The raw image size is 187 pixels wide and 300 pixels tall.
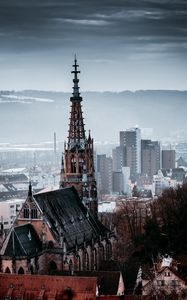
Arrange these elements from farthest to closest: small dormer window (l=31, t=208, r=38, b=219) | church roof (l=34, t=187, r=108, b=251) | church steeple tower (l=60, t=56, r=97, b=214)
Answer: church steeple tower (l=60, t=56, r=97, b=214) → church roof (l=34, t=187, r=108, b=251) → small dormer window (l=31, t=208, r=38, b=219)

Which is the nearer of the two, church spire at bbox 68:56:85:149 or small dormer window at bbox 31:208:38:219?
small dormer window at bbox 31:208:38:219

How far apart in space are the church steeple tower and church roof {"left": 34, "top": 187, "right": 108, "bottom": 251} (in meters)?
1.40

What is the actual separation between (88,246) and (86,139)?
1099 centimetres

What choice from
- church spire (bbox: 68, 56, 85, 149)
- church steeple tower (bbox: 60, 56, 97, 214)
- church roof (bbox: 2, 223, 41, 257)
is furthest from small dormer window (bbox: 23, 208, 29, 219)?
church spire (bbox: 68, 56, 85, 149)

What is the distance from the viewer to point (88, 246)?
68562 millimetres

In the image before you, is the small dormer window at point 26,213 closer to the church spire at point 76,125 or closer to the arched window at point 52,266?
the arched window at point 52,266

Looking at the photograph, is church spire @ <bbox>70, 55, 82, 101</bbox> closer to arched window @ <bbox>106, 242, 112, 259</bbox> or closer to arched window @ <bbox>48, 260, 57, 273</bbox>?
arched window @ <bbox>106, 242, 112, 259</bbox>

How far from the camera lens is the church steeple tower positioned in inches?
2921

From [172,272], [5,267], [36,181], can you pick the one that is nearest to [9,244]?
[5,267]

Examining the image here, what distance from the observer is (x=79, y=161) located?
74438 mm

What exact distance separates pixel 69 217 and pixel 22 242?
8.20 m

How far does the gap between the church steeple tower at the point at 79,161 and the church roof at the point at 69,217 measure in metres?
1.40

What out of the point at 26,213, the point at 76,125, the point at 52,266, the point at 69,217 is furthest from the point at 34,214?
the point at 76,125

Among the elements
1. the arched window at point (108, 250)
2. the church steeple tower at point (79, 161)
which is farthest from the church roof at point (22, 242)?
the arched window at point (108, 250)
